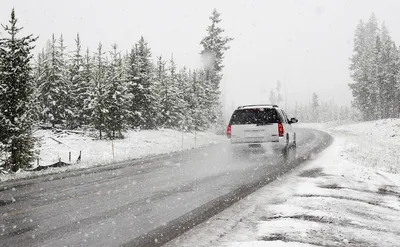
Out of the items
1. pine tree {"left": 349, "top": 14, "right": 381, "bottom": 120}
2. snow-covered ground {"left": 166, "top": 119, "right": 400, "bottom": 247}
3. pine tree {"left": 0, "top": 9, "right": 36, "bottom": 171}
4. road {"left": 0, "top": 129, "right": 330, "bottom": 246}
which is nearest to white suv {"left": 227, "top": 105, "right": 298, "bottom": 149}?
road {"left": 0, "top": 129, "right": 330, "bottom": 246}

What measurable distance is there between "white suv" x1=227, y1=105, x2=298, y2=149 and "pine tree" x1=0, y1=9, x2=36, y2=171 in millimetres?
10048

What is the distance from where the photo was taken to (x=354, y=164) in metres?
12.8

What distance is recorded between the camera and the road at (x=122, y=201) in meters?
5.30

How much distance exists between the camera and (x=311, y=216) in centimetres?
611

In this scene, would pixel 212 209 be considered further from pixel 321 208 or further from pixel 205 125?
pixel 205 125

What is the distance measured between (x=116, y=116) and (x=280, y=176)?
24107mm

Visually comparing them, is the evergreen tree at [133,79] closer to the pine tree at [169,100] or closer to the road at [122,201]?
the pine tree at [169,100]

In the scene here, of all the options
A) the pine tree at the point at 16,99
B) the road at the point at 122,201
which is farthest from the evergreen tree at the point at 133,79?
the road at the point at 122,201

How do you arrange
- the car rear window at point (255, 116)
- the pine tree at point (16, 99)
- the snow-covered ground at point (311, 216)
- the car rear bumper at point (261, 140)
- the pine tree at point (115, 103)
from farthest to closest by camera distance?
the pine tree at point (115, 103) → the pine tree at point (16, 99) → the car rear window at point (255, 116) → the car rear bumper at point (261, 140) → the snow-covered ground at point (311, 216)

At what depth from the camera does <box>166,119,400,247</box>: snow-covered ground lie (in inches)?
196

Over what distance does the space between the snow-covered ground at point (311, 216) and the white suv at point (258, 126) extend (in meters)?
4.88

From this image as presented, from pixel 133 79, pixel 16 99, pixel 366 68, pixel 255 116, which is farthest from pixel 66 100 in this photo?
pixel 366 68

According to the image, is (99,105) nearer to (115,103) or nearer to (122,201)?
(115,103)

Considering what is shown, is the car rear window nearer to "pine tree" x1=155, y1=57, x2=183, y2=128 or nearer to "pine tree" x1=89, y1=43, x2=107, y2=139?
"pine tree" x1=89, y1=43, x2=107, y2=139
